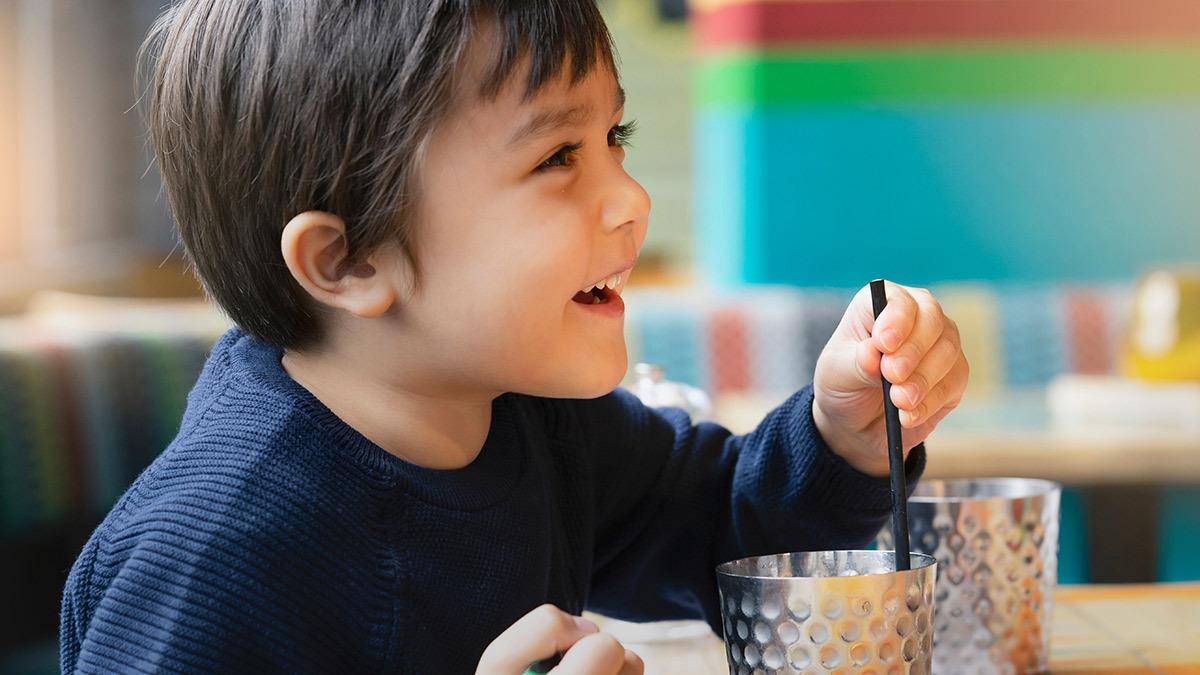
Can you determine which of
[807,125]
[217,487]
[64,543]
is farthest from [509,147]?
[807,125]

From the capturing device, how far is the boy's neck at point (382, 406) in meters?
0.75

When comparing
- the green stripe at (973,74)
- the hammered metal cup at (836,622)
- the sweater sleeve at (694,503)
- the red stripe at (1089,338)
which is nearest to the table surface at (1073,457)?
the sweater sleeve at (694,503)

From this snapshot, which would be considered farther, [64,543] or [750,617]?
[64,543]

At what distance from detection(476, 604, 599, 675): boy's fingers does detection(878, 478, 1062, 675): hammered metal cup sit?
0.82 ft

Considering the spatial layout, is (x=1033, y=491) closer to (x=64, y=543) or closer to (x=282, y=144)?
(x=282, y=144)

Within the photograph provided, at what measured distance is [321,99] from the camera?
2.26 feet

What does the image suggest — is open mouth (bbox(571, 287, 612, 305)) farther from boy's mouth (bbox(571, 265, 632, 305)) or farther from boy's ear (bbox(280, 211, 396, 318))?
boy's ear (bbox(280, 211, 396, 318))

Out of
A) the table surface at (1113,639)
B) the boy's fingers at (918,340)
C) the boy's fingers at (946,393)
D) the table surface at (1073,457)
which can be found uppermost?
the boy's fingers at (918,340)

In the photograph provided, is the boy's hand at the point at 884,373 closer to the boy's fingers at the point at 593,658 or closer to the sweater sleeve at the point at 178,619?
the boy's fingers at the point at 593,658

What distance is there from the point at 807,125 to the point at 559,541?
2.74m

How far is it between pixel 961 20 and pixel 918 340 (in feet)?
9.69

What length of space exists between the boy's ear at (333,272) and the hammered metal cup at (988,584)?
31cm

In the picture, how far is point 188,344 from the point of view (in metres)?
1.91

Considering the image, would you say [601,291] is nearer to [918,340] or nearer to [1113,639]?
[918,340]
